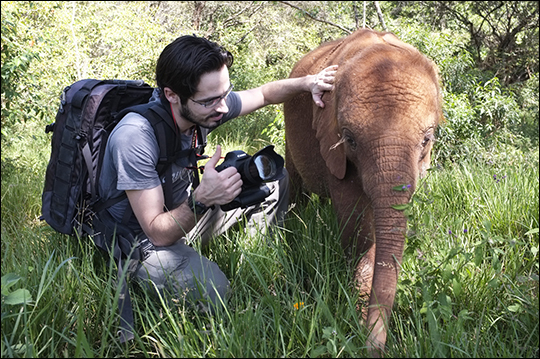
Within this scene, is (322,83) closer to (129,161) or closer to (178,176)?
(178,176)

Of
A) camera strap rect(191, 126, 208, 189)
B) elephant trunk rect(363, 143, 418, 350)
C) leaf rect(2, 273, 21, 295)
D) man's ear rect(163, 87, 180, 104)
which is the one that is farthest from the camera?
camera strap rect(191, 126, 208, 189)

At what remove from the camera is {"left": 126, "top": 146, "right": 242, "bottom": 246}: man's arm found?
8.82ft

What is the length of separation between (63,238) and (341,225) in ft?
6.87

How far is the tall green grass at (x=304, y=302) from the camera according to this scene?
222 cm

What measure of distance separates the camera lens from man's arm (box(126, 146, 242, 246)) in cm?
13

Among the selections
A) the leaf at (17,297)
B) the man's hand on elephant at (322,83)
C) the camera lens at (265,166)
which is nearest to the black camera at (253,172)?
the camera lens at (265,166)

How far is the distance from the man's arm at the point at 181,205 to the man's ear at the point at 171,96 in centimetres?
61

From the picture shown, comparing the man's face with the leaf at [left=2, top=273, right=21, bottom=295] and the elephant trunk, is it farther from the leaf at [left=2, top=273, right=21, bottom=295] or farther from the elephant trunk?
the leaf at [left=2, top=273, right=21, bottom=295]

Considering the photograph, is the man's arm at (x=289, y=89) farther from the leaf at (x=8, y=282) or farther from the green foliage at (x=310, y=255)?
the leaf at (x=8, y=282)

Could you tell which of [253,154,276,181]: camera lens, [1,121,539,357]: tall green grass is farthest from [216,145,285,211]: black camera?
[1,121,539,357]: tall green grass

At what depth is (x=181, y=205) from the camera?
2863 millimetres

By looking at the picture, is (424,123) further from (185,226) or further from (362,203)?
(185,226)

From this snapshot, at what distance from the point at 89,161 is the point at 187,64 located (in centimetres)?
89

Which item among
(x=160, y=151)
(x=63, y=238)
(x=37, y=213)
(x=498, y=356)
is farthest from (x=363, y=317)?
(x=37, y=213)
